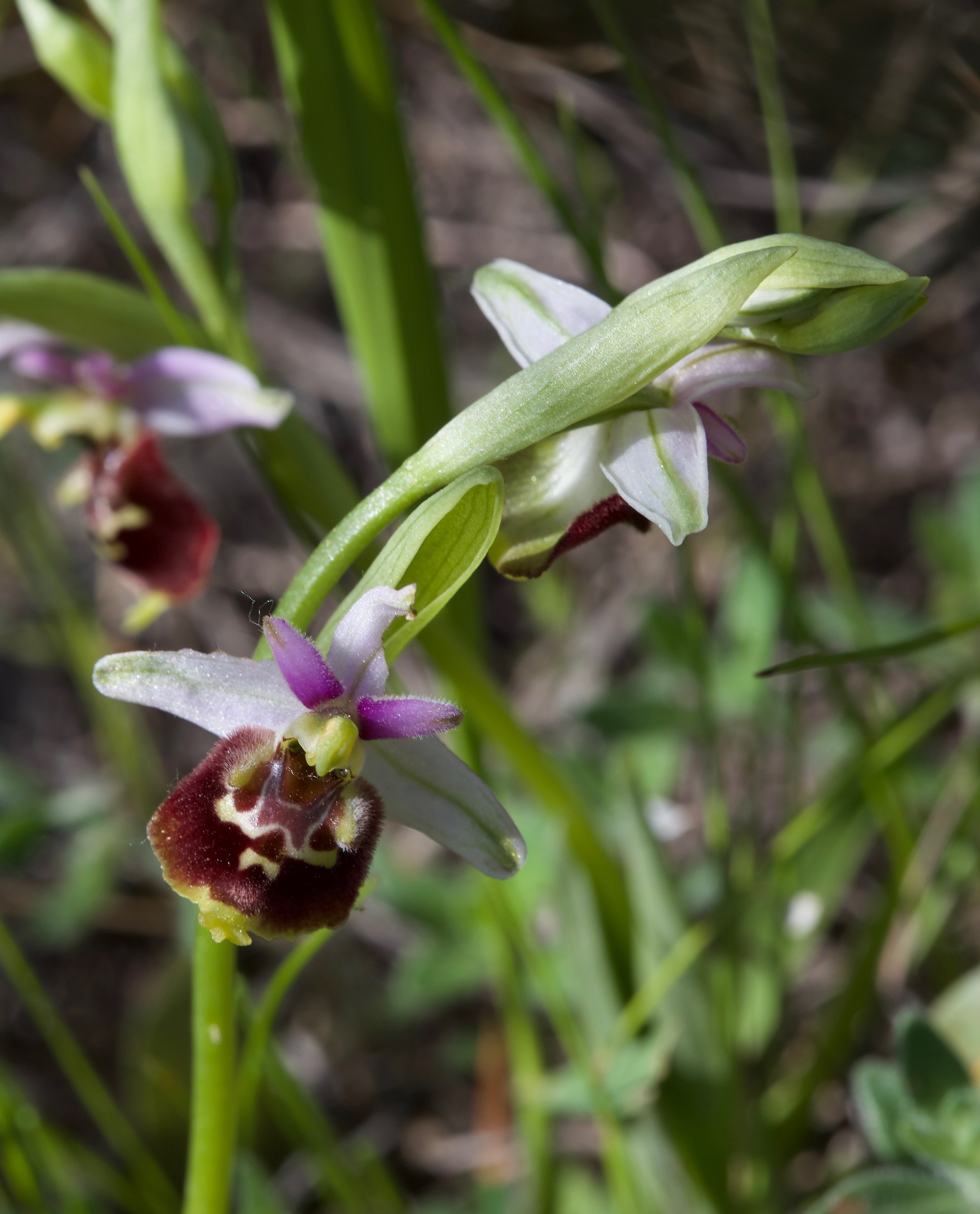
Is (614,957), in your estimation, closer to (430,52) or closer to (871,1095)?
(871,1095)

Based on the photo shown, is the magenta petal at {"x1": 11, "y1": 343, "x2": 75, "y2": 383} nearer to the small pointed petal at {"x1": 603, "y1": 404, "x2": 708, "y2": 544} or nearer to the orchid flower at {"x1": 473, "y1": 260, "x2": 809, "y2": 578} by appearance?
the orchid flower at {"x1": 473, "y1": 260, "x2": 809, "y2": 578}

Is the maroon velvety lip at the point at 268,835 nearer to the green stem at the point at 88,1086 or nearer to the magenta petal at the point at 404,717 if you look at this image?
the magenta petal at the point at 404,717

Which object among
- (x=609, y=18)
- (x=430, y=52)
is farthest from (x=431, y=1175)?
(x=430, y=52)

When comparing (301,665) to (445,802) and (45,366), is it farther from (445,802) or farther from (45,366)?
(45,366)

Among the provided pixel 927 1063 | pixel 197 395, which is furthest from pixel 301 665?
pixel 927 1063

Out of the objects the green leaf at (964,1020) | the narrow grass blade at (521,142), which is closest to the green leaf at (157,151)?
the narrow grass blade at (521,142)
